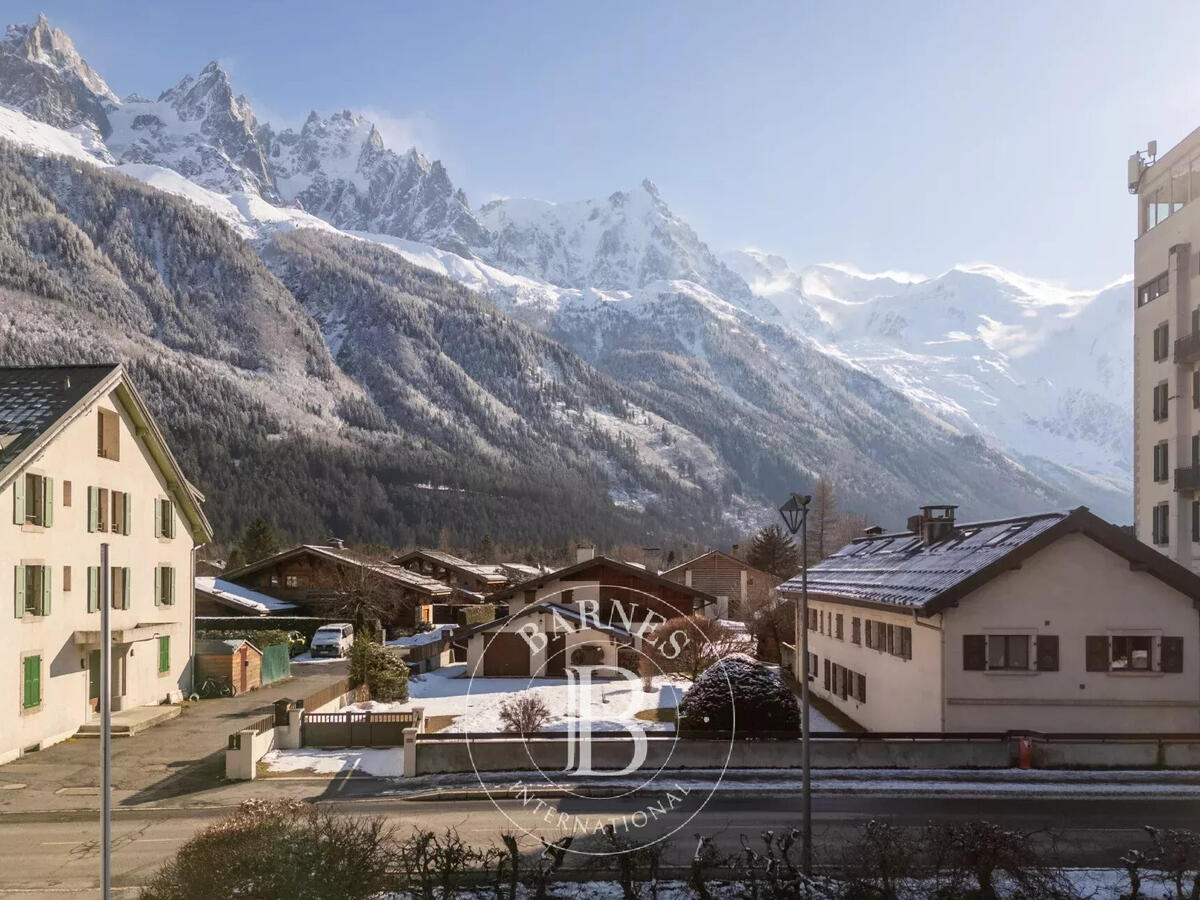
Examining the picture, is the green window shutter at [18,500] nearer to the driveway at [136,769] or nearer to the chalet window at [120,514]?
the chalet window at [120,514]

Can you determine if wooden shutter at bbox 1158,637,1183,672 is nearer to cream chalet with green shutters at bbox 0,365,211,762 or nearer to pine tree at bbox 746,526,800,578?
cream chalet with green shutters at bbox 0,365,211,762

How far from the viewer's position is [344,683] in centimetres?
3894

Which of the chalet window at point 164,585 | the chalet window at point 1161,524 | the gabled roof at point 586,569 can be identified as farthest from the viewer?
the gabled roof at point 586,569

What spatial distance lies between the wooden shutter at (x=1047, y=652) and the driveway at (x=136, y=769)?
2328 centimetres

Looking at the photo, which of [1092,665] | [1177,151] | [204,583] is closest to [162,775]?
[1092,665]

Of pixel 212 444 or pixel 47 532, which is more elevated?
pixel 212 444

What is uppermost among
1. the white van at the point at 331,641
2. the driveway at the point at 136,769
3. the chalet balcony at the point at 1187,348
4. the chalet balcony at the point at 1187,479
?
the chalet balcony at the point at 1187,348

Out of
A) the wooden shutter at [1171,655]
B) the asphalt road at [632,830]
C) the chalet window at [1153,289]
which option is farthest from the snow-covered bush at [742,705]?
the chalet window at [1153,289]

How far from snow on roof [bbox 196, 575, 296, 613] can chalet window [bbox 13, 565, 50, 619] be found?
114 feet

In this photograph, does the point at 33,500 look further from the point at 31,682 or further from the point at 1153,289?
the point at 1153,289

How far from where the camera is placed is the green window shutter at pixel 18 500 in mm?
30219

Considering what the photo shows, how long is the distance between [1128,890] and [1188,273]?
3670 centimetres

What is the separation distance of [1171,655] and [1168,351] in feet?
75.4

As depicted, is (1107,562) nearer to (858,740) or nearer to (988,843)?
(858,740)
